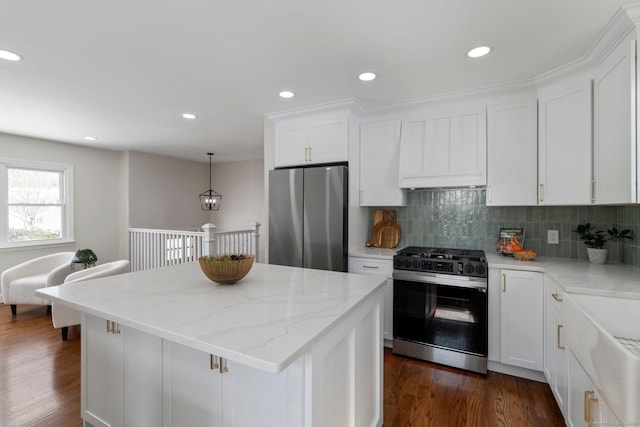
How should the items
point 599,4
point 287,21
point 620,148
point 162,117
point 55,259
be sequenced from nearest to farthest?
point 599,4 → point 287,21 → point 620,148 → point 162,117 → point 55,259

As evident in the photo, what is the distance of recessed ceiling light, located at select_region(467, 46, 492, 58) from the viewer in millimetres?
1968

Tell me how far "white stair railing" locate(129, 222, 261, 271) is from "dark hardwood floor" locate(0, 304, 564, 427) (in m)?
1.65

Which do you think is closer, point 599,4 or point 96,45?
point 599,4

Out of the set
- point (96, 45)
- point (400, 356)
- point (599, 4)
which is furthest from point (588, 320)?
point (96, 45)

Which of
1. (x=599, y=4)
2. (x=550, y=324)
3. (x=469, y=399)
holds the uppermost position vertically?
(x=599, y=4)

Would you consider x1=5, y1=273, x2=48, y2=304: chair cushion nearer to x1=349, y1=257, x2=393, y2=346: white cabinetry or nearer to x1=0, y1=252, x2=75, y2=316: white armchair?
x1=0, y1=252, x2=75, y2=316: white armchair

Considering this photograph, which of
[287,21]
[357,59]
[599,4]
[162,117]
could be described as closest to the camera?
[599,4]

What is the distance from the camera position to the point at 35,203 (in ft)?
14.8

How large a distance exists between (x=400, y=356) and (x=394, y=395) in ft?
2.03

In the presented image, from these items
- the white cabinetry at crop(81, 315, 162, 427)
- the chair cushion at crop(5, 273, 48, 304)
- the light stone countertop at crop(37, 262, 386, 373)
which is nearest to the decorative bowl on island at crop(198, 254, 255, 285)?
the light stone countertop at crop(37, 262, 386, 373)

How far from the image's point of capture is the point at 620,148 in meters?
1.81

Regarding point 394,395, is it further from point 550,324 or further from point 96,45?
point 96,45

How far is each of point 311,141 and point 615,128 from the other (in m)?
2.36

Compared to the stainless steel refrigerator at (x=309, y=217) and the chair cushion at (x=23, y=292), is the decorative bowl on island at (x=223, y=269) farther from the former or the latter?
the chair cushion at (x=23, y=292)
